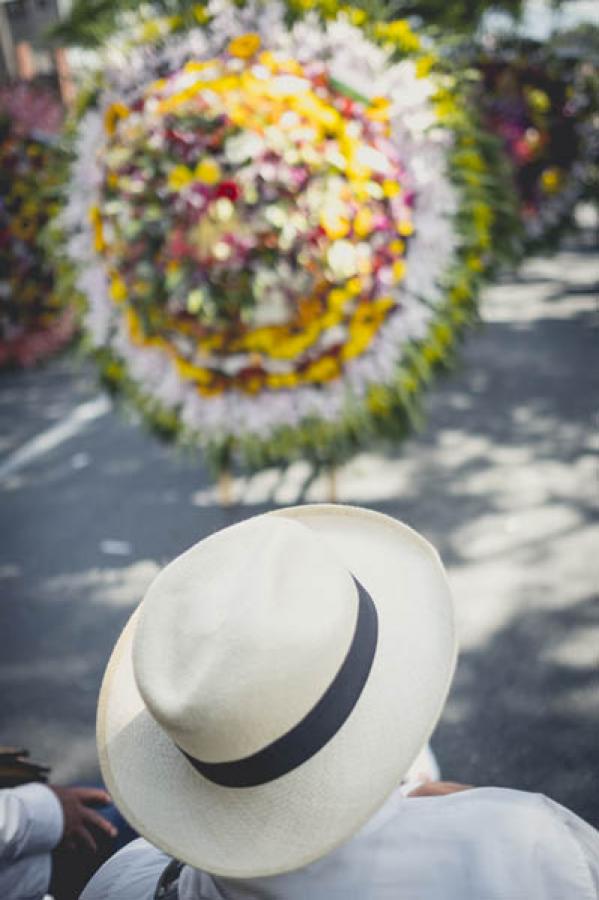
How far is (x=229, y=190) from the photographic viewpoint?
2.74 meters

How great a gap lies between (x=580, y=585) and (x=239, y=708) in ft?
7.68

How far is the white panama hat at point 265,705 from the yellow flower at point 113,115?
7.23ft

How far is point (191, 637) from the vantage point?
119 centimetres

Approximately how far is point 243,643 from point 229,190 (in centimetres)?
197

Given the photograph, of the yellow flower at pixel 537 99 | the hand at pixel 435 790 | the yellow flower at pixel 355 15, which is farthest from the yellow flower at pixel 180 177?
the yellow flower at pixel 537 99

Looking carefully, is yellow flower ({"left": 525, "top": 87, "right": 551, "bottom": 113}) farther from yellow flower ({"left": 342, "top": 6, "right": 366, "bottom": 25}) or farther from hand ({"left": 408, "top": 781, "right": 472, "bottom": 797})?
hand ({"left": 408, "top": 781, "right": 472, "bottom": 797})

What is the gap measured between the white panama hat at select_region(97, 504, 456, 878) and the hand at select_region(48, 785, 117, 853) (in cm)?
52

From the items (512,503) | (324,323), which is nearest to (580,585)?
(512,503)

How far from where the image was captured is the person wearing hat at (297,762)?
1.13m

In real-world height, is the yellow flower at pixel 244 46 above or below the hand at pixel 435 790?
above

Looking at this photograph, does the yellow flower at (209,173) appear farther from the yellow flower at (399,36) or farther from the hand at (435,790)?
the hand at (435,790)

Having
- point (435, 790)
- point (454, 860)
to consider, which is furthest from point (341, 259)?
point (454, 860)

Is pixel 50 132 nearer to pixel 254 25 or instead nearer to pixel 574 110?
pixel 254 25

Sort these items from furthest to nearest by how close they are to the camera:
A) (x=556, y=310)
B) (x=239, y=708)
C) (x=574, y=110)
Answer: (x=556, y=310), (x=574, y=110), (x=239, y=708)
